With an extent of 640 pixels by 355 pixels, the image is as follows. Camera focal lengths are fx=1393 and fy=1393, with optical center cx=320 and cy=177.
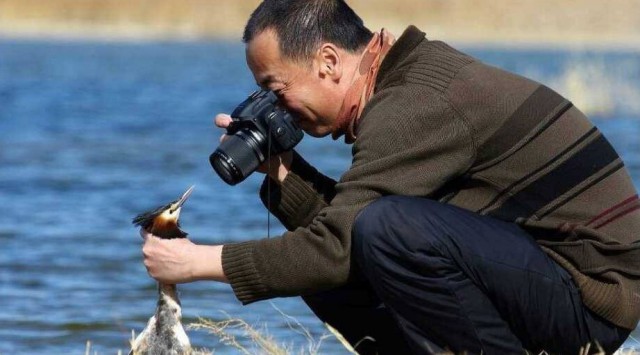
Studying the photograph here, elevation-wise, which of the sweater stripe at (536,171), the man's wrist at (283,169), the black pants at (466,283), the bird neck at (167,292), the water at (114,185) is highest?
the water at (114,185)

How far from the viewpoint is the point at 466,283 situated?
3.68 meters

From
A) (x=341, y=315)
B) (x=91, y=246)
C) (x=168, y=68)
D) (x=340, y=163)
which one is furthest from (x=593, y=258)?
(x=168, y=68)

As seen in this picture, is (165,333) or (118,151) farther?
(118,151)

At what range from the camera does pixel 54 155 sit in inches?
547

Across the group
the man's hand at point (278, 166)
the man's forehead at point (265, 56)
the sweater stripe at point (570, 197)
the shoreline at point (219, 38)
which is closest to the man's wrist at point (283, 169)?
the man's hand at point (278, 166)

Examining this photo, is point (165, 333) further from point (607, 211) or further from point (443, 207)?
point (607, 211)

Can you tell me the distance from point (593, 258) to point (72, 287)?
14.8 feet

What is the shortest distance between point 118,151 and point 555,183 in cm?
1115

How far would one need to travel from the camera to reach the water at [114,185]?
22.5ft

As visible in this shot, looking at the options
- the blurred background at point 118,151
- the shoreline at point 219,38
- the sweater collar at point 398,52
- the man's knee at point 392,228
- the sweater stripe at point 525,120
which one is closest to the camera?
the man's knee at point 392,228

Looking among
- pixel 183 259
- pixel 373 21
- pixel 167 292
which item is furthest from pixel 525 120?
pixel 373 21

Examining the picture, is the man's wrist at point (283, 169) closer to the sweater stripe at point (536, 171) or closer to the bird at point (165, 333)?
the bird at point (165, 333)

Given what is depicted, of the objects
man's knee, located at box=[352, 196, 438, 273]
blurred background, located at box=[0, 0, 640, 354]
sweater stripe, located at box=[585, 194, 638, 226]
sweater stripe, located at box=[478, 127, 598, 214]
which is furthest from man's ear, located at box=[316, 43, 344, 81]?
blurred background, located at box=[0, 0, 640, 354]

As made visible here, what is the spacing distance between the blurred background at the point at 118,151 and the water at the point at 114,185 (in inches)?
0.7
